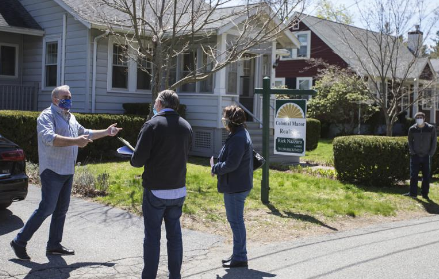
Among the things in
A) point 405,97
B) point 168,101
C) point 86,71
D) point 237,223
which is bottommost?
point 237,223

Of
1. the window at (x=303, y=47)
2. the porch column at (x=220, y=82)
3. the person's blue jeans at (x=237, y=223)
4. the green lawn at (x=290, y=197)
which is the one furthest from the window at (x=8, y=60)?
the window at (x=303, y=47)

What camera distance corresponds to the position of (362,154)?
457 inches

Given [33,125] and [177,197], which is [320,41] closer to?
[33,125]

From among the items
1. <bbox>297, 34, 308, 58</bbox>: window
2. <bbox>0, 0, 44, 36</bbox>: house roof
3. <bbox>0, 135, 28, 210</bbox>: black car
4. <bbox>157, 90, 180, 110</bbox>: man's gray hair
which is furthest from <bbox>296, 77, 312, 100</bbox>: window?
<bbox>157, 90, 180, 110</bbox>: man's gray hair

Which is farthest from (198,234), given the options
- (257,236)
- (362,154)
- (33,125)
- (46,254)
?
(33,125)

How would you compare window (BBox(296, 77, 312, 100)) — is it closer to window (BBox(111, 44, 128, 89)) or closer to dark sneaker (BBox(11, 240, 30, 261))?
window (BBox(111, 44, 128, 89))

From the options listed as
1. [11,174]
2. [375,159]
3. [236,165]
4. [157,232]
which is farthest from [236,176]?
[375,159]

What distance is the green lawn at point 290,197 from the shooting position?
866cm

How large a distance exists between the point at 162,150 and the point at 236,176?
53.0 inches

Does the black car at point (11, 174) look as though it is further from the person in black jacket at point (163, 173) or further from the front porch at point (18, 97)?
the front porch at point (18, 97)

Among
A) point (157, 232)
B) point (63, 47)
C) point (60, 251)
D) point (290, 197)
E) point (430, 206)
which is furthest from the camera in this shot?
point (63, 47)

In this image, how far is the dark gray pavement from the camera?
5520mm

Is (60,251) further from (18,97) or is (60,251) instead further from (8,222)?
(18,97)

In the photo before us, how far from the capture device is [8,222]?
716 centimetres
